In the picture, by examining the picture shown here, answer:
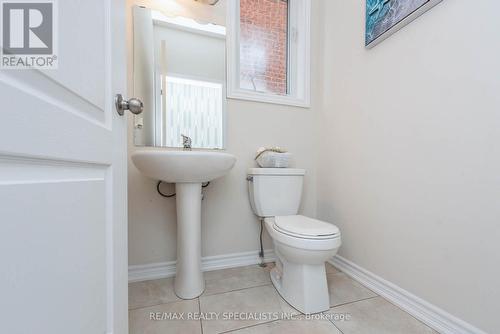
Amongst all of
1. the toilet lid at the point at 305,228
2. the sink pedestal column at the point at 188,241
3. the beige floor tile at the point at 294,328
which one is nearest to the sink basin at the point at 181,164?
the sink pedestal column at the point at 188,241

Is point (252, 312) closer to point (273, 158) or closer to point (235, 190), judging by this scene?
point (235, 190)

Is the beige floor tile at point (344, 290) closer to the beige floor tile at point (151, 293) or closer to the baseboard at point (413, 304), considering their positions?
the baseboard at point (413, 304)

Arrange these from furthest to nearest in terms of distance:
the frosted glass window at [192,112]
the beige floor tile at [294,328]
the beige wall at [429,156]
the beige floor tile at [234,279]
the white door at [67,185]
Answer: the frosted glass window at [192,112], the beige floor tile at [234,279], the beige floor tile at [294,328], the beige wall at [429,156], the white door at [67,185]

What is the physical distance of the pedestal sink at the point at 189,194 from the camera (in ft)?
3.46

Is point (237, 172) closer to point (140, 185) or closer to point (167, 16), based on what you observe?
point (140, 185)

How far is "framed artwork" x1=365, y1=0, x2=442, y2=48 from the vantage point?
1.06 meters

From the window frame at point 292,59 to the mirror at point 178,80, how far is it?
0.21ft

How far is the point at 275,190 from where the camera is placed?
57.8 inches

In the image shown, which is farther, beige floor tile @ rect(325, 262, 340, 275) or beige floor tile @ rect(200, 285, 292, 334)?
beige floor tile @ rect(325, 262, 340, 275)

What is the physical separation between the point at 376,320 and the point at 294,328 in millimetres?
401

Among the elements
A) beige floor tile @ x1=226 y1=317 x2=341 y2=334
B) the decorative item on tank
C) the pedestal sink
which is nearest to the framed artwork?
the decorative item on tank

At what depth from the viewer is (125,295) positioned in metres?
0.68

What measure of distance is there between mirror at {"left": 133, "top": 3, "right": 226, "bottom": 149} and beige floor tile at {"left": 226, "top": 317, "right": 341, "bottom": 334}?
106 cm

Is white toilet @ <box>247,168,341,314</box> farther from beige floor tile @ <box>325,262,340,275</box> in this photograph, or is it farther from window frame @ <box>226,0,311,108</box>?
window frame @ <box>226,0,311,108</box>
